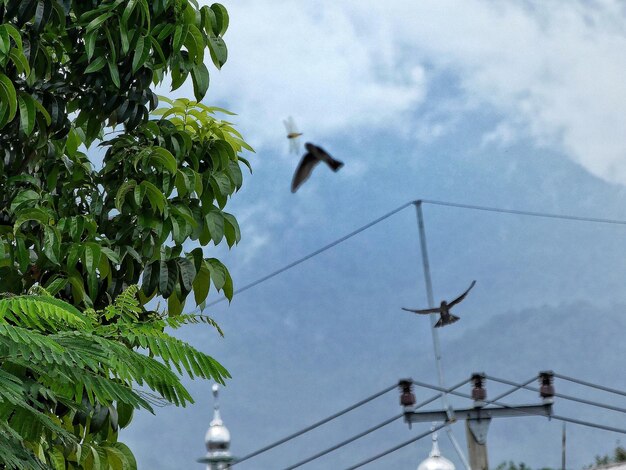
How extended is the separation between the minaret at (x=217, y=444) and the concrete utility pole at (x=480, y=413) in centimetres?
196

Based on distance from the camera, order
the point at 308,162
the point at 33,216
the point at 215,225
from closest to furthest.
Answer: the point at 308,162 → the point at 33,216 → the point at 215,225

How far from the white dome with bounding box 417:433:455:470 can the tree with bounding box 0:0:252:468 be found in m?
6.37

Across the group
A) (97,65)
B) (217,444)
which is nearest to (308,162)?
(97,65)

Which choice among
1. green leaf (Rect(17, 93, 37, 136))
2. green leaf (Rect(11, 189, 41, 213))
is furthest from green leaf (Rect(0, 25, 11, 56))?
green leaf (Rect(11, 189, 41, 213))

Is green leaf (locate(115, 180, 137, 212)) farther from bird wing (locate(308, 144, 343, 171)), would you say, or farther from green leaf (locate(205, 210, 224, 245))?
bird wing (locate(308, 144, 343, 171))

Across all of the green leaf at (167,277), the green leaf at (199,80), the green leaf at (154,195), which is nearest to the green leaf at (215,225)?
the green leaf at (167,277)

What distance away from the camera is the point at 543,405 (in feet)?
35.7

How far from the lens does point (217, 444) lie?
1000 centimetres

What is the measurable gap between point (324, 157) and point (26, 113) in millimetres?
2515

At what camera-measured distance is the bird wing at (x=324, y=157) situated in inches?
118

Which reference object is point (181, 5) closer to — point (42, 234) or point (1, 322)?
point (42, 234)

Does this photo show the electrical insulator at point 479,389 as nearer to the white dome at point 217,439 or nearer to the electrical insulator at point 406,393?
the electrical insulator at point 406,393

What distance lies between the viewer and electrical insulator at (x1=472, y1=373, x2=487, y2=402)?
10492mm

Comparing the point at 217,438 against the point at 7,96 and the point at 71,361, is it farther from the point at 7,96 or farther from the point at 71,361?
the point at 71,361
